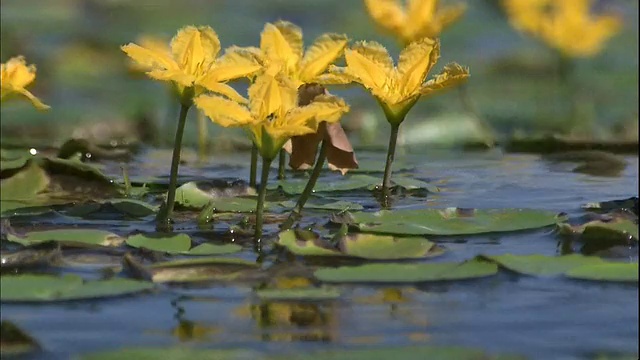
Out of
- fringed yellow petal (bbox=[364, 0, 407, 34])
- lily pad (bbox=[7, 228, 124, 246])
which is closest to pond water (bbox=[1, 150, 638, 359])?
lily pad (bbox=[7, 228, 124, 246])

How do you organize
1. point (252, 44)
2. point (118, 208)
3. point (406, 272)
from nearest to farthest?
1. point (406, 272)
2. point (118, 208)
3. point (252, 44)

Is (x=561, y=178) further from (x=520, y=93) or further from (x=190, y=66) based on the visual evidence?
(x=520, y=93)

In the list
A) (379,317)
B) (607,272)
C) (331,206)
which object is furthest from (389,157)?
(379,317)

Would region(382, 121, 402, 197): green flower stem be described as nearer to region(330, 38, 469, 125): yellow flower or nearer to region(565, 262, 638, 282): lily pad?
region(330, 38, 469, 125): yellow flower

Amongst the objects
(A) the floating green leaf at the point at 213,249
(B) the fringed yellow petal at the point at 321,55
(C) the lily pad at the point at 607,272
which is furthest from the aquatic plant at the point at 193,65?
(C) the lily pad at the point at 607,272

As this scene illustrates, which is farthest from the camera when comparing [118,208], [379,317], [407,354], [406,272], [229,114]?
[118,208]

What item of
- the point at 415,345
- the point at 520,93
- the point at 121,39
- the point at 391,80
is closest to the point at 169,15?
the point at 121,39

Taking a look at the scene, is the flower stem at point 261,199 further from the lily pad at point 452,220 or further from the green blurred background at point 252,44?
the green blurred background at point 252,44

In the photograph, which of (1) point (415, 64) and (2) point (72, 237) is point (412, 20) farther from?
(2) point (72, 237)
